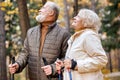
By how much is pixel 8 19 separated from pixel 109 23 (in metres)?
9.49

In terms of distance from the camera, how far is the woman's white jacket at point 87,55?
4.65 meters

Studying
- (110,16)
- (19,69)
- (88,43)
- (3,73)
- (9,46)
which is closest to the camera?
(88,43)

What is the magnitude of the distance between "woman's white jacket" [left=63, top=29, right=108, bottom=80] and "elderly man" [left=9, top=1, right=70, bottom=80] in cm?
79

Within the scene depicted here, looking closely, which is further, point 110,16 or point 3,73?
point 110,16

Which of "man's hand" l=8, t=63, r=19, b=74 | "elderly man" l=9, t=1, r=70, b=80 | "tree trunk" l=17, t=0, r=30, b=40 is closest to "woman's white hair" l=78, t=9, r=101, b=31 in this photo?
"elderly man" l=9, t=1, r=70, b=80

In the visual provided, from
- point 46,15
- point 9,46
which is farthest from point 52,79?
point 9,46

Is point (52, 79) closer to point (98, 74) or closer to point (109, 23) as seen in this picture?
point (98, 74)

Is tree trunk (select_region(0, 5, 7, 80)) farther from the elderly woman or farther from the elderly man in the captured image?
the elderly woman

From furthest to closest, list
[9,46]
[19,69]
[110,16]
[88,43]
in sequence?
[110,16] → [9,46] → [19,69] → [88,43]

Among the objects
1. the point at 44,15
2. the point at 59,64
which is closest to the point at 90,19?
the point at 59,64

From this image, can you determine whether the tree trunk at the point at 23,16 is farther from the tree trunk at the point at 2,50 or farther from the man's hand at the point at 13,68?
the man's hand at the point at 13,68

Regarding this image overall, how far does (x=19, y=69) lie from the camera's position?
550cm

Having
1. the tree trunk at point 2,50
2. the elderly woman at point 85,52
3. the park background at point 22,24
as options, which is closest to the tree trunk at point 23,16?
the park background at point 22,24

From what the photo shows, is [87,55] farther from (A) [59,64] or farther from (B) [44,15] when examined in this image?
(B) [44,15]
